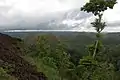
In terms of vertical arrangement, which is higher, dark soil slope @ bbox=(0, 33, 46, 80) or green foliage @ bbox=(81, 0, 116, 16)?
green foliage @ bbox=(81, 0, 116, 16)

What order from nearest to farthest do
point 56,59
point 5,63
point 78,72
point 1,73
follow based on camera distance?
1. point 1,73
2. point 5,63
3. point 56,59
4. point 78,72

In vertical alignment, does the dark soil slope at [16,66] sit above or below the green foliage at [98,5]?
below

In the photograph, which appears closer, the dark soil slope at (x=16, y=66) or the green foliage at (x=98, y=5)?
the dark soil slope at (x=16, y=66)

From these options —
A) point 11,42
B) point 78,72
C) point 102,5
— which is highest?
point 102,5

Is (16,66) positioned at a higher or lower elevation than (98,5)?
lower

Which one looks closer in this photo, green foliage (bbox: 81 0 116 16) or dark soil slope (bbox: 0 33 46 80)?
dark soil slope (bbox: 0 33 46 80)

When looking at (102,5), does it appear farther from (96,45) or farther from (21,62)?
(21,62)

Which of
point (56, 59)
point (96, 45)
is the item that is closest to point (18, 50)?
point (96, 45)

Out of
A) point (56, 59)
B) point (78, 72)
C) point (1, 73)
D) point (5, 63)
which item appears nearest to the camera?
point (1, 73)

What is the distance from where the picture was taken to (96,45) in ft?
143

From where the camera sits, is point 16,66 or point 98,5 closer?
point 16,66

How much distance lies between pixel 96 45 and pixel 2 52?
13.9m

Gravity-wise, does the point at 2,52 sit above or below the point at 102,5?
below

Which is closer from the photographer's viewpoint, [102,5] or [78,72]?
[102,5]
